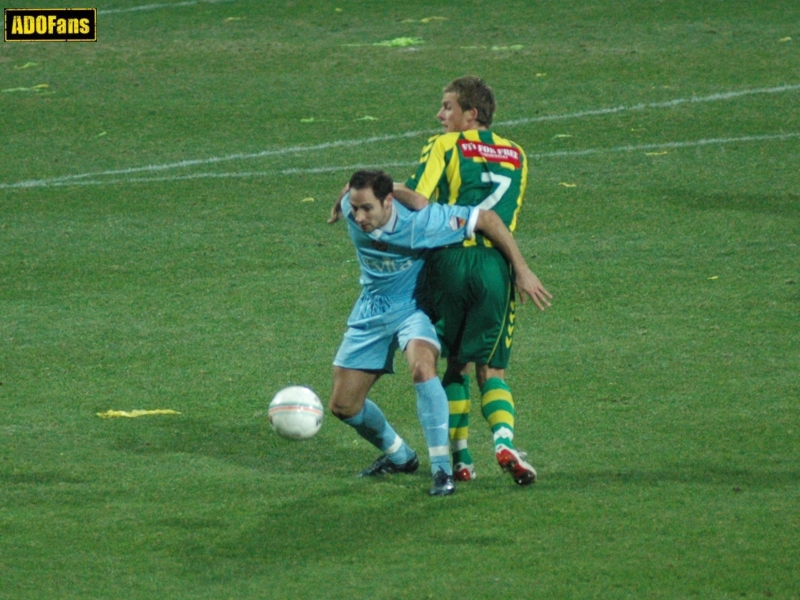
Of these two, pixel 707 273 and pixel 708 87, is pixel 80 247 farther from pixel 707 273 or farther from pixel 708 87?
pixel 708 87

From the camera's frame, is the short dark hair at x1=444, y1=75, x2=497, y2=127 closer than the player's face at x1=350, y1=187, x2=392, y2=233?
No

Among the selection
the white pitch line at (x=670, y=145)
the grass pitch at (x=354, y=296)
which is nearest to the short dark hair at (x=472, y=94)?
the grass pitch at (x=354, y=296)

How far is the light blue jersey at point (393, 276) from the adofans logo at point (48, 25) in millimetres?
14702

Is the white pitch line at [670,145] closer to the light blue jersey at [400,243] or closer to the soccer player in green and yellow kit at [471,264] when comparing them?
the soccer player in green and yellow kit at [471,264]

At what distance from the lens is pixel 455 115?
6477mm

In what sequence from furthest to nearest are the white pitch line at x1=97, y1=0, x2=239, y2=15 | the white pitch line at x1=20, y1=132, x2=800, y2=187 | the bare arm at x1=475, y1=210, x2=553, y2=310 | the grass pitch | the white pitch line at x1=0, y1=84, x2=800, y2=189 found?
1. the white pitch line at x1=97, y1=0, x2=239, y2=15
2. the white pitch line at x1=0, y1=84, x2=800, y2=189
3. the white pitch line at x1=20, y1=132, x2=800, y2=187
4. the bare arm at x1=475, y1=210, x2=553, y2=310
5. the grass pitch

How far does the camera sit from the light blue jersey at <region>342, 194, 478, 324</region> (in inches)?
243

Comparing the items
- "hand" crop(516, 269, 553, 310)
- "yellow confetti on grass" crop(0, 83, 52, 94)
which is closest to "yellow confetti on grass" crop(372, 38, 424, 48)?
"yellow confetti on grass" crop(0, 83, 52, 94)

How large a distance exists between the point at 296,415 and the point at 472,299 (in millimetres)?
914

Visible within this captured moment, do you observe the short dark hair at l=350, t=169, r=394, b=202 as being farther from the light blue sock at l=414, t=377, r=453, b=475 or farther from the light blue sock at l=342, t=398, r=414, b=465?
the light blue sock at l=342, t=398, r=414, b=465

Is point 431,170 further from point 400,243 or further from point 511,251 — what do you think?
point 511,251

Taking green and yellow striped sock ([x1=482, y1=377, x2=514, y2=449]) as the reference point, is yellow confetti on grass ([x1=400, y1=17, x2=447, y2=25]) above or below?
above

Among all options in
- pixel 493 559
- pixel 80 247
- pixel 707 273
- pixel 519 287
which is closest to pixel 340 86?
pixel 80 247

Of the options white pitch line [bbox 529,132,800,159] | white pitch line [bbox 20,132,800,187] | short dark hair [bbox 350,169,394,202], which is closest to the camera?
short dark hair [bbox 350,169,394,202]
